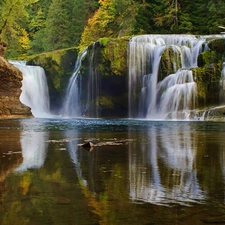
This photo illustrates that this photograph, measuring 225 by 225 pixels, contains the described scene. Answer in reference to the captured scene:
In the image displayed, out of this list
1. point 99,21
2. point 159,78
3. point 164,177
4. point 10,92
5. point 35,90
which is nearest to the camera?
point 164,177

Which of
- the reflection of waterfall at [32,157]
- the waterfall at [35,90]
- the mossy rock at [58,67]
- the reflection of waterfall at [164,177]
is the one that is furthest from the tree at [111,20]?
the reflection of waterfall at [164,177]

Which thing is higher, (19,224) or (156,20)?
(156,20)

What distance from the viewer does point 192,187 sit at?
16.6 feet

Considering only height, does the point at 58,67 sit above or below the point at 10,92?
above

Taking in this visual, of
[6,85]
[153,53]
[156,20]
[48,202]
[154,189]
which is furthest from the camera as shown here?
[156,20]

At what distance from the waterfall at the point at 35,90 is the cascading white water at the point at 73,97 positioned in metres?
2.31

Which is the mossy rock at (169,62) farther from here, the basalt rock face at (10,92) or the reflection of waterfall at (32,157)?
the reflection of waterfall at (32,157)

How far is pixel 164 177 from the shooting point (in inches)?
227

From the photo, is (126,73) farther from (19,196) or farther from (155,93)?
(19,196)

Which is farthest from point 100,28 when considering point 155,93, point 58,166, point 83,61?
point 58,166

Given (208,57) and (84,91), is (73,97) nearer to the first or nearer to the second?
(84,91)

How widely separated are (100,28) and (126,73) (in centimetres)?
2372

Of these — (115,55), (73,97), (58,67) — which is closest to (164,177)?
(115,55)

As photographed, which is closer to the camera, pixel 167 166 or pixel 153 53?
pixel 167 166
